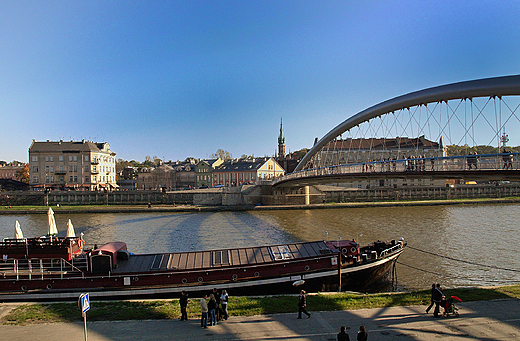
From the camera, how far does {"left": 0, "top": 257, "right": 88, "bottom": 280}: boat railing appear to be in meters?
13.8

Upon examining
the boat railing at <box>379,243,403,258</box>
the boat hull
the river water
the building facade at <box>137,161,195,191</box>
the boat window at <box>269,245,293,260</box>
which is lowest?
the river water

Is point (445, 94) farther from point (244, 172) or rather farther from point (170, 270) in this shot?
point (244, 172)

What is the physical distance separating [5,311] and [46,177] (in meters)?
67.4

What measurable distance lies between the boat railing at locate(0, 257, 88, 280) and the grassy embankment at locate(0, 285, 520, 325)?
246cm

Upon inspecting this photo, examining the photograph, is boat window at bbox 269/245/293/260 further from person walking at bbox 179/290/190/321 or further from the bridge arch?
the bridge arch

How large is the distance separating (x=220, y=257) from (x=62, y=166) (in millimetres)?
66155

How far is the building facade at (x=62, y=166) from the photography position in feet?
225

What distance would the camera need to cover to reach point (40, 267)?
14.0 metres

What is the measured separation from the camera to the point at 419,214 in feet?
136

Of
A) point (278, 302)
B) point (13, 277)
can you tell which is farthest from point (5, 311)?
point (278, 302)

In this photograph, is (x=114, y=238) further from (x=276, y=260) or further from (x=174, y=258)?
(x=276, y=260)

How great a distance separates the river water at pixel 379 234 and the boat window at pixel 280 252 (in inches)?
121

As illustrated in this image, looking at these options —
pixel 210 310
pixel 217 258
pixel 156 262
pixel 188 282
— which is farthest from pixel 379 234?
pixel 210 310

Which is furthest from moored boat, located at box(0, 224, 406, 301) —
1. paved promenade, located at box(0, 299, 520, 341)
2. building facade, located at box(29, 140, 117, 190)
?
building facade, located at box(29, 140, 117, 190)
